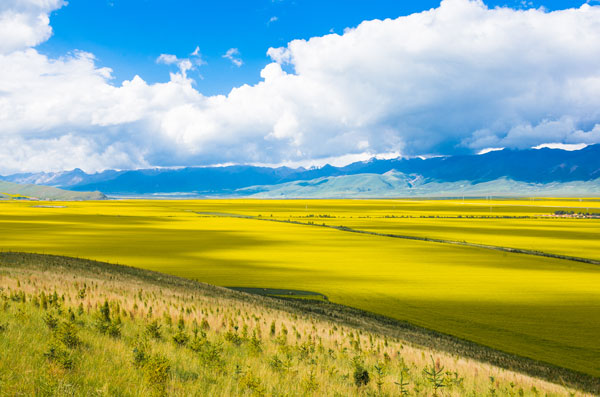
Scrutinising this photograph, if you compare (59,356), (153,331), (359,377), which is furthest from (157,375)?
(153,331)

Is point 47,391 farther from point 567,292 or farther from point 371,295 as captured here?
A: point 567,292

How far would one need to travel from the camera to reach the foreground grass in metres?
8.73

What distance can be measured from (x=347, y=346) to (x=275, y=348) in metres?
2.64

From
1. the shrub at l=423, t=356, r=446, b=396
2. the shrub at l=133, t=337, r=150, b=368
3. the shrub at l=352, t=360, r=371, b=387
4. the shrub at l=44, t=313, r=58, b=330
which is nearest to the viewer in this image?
the shrub at l=133, t=337, r=150, b=368

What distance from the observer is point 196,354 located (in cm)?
1145

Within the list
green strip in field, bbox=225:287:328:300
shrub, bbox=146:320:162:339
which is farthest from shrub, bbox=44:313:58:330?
green strip in field, bbox=225:287:328:300

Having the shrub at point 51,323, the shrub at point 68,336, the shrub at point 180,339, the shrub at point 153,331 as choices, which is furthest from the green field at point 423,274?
the shrub at point 51,323

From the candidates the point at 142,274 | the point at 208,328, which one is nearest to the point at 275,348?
the point at 208,328

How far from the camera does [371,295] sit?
27.1 metres

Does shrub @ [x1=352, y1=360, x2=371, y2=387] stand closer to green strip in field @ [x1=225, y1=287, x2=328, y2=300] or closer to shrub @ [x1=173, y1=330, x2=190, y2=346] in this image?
shrub @ [x1=173, y1=330, x2=190, y2=346]

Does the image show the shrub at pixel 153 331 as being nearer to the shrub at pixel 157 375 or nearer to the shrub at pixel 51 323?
the shrub at pixel 51 323

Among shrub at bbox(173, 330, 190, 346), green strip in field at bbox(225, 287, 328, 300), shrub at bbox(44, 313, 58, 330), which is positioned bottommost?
green strip in field at bbox(225, 287, 328, 300)

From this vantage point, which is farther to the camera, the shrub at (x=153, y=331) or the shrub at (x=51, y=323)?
the shrub at (x=153, y=331)

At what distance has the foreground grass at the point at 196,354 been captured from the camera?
8.73m
